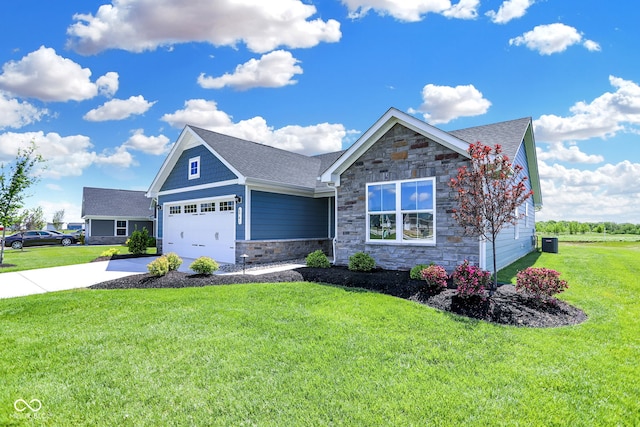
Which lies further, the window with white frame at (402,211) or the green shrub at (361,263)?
the green shrub at (361,263)

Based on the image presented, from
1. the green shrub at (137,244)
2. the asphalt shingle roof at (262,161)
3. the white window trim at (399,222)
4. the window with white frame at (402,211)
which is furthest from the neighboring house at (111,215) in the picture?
the window with white frame at (402,211)

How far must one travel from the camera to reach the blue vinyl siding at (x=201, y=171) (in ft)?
45.1

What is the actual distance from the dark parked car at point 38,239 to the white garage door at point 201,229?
16278mm

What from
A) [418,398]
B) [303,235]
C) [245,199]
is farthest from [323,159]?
[418,398]

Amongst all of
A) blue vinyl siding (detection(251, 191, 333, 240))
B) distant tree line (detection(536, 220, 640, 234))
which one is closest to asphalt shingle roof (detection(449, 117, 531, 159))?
blue vinyl siding (detection(251, 191, 333, 240))

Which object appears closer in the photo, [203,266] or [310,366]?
[310,366]

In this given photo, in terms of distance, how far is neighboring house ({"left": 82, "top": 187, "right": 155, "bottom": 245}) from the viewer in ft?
92.1

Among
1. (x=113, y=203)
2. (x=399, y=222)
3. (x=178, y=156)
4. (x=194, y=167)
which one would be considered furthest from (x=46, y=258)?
(x=399, y=222)

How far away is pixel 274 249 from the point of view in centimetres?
1336

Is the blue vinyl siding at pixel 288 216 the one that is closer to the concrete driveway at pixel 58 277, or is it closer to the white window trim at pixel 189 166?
the concrete driveway at pixel 58 277

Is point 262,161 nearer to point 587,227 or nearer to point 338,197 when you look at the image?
point 338,197

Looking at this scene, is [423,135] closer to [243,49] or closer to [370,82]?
[370,82]

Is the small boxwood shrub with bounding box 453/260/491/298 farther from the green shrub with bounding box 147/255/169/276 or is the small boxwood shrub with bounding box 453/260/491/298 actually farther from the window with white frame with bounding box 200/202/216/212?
the window with white frame with bounding box 200/202/216/212

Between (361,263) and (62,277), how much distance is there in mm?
9093
